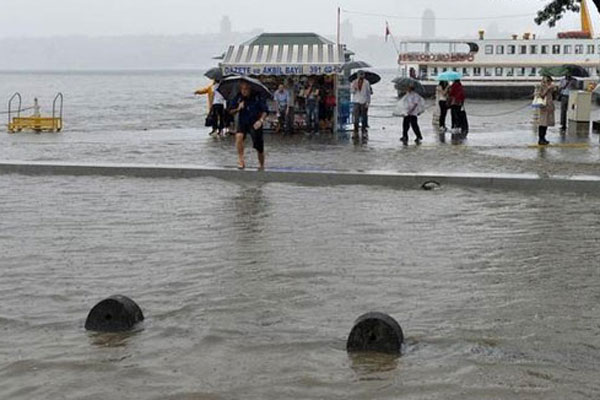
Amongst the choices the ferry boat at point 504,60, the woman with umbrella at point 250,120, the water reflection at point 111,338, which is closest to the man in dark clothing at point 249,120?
the woman with umbrella at point 250,120

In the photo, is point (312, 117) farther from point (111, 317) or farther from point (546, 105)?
point (111, 317)

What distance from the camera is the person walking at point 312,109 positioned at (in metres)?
25.7

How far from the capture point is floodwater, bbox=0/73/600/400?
6352 mm

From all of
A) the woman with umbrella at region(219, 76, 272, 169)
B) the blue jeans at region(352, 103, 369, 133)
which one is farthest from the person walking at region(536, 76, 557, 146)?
the woman with umbrella at region(219, 76, 272, 169)

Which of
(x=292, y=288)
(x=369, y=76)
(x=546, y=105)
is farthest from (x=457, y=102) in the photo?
(x=292, y=288)

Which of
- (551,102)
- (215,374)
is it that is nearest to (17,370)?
(215,374)

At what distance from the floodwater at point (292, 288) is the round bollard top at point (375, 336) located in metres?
0.10

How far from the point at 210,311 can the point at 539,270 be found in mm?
3360

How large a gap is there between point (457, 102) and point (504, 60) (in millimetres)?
48588

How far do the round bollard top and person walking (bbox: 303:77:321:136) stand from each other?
19.0 meters

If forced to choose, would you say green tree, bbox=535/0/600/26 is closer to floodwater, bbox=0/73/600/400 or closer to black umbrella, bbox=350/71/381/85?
black umbrella, bbox=350/71/381/85

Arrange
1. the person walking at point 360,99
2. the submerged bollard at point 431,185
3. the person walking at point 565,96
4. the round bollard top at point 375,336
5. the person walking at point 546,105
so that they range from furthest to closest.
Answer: the person walking at point 565,96 < the person walking at point 360,99 < the person walking at point 546,105 < the submerged bollard at point 431,185 < the round bollard top at point 375,336

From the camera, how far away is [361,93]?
83.4 feet

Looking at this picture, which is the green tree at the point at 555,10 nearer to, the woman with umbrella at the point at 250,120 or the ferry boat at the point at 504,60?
the woman with umbrella at the point at 250,120
